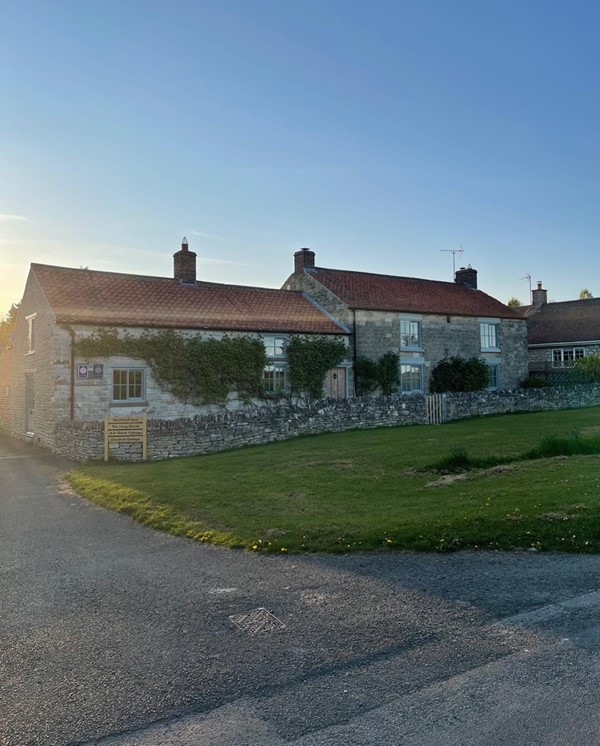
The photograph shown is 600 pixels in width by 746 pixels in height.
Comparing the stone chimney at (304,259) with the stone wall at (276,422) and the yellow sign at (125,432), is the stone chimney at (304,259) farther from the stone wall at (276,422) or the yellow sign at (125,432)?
the yellow sign at (125,432)

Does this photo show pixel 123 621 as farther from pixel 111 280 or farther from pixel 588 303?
pixel 588 303

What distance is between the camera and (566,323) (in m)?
45.7

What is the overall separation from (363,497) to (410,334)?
74.6ft

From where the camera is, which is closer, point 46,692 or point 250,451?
point 46,692

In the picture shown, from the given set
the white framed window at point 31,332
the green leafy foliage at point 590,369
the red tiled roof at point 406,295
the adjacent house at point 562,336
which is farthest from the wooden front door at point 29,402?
the adjacent house at point 562,336

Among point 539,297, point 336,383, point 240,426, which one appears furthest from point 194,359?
point 539,297

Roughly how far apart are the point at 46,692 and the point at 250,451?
1361 centimetres

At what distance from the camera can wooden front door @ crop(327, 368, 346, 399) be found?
29.1 meters

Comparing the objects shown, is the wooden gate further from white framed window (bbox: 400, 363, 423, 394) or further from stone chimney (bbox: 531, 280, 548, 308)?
stone chimney (bbox: 531, 280, 548, 308)

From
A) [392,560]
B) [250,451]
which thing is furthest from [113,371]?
[392,560]

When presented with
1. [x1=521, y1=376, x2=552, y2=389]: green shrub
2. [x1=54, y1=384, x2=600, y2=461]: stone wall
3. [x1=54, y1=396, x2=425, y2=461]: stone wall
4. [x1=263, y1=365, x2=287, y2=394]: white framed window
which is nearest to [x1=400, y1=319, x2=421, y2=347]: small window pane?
[x1=54, y1=384, x2=600, y2=461]: stone wall

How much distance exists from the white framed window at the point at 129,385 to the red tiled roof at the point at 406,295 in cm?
1165

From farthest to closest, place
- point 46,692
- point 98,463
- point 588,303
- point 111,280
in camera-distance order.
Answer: point 588,303 < point 111,280 < point 98,463 < point 46,692

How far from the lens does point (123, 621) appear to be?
5.73 m
